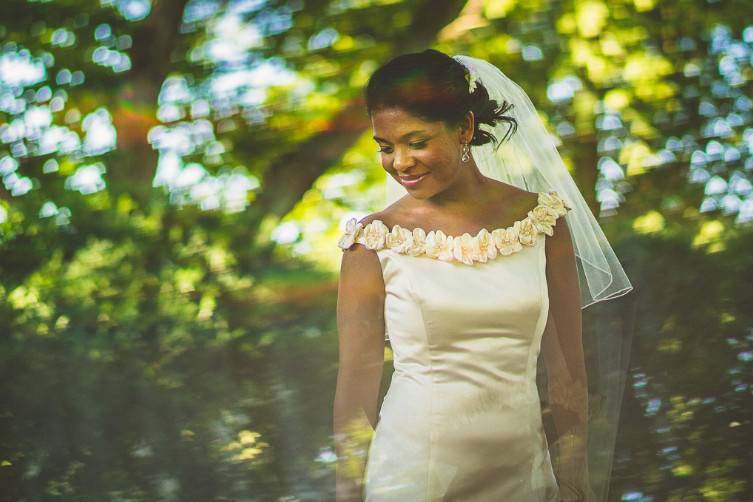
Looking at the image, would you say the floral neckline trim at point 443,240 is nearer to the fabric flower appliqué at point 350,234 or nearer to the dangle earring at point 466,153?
the fabric flower appliqué at point 350,234

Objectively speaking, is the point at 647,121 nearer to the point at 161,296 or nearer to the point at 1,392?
the point at 161,296

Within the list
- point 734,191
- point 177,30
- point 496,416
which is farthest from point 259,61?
point 734,191

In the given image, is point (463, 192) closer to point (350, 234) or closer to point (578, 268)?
point (350, 234)

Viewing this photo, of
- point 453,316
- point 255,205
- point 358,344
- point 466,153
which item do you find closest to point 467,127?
point 466,153

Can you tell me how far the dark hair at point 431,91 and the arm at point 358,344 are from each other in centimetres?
31

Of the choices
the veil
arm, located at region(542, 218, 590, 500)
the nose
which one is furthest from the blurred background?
the nose

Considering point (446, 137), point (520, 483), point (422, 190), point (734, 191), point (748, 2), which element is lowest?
point (520, 483)

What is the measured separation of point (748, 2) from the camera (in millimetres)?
2436

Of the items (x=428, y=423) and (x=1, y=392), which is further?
(x=1, y=392)

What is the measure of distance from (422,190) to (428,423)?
49 centimetres

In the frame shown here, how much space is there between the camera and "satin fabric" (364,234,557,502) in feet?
4.84

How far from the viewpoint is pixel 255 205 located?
7.74ft

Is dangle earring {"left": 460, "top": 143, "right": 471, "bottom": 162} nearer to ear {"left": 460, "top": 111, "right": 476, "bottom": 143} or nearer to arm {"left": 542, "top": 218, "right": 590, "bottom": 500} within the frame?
ear {"left": 460, "top": 111, "right": 476, "bottom": 143}

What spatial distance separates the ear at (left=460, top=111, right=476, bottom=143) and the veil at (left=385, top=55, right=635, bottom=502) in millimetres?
82
